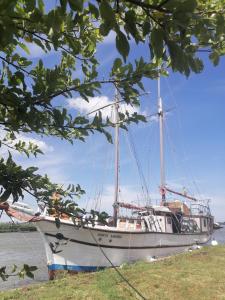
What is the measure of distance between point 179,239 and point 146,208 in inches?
139

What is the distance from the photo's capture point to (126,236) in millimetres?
21406

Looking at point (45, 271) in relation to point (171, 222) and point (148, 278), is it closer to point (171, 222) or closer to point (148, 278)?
point (171, 222)

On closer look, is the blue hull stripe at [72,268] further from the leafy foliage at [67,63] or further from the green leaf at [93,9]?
the green leaf at [93,9]

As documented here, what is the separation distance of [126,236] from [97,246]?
2.40 meters

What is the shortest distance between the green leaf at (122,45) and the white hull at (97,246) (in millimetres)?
15264

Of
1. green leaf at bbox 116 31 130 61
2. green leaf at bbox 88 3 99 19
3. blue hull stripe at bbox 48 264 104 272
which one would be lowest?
blue hull stripe at bbox 48 264 104 272

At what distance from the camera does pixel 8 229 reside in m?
3.28

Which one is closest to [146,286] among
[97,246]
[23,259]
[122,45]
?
[122,45]

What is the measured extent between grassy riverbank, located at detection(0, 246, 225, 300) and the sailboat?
5.86 ft

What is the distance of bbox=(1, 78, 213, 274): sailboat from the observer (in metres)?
18.5

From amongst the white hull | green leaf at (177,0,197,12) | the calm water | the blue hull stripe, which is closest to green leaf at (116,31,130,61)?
green leaf at (177,0,197,12)

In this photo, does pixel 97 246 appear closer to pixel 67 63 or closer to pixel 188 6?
pixel 67 63

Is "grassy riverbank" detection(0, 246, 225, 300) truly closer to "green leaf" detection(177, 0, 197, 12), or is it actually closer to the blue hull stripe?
the blue hull stripe

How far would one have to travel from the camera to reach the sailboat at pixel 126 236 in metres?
18.5
